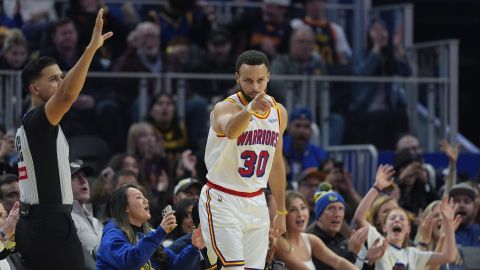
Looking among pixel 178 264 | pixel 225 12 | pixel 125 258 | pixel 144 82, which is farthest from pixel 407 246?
pixel 225 12

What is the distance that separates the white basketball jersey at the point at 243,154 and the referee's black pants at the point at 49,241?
1.43 m

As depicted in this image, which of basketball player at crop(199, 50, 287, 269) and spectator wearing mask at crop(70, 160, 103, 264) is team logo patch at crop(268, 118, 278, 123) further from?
spectator wearing mask at crop(70, 160, 103, 264)

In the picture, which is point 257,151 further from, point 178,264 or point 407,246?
point 407,246

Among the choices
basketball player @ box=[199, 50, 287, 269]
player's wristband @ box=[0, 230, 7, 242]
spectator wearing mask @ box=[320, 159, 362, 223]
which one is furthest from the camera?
spectator wearing mask @ box=[320, 159, 362, 223]

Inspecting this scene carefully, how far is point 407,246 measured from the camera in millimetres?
11898

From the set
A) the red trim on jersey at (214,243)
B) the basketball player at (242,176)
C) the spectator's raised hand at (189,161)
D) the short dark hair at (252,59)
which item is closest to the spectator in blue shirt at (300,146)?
the spectator's raised hand at (189,161)

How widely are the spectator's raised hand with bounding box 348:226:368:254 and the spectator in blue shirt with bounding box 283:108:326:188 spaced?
11.4 feet

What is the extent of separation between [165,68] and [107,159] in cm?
240

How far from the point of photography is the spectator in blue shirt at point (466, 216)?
13031mm

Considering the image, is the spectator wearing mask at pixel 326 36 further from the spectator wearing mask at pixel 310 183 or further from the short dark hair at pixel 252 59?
the short dark hair at pixel 252 59

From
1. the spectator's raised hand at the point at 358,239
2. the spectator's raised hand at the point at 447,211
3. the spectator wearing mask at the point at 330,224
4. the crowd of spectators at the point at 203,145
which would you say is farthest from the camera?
the spectator wearing mask at the point at 330,224

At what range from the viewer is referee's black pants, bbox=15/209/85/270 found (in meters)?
8.12

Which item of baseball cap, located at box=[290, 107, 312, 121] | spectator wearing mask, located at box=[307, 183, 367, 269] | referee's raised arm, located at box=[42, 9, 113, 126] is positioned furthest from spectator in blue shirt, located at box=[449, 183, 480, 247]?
referee's raised arm, located at box=[42, 9, 113, 126]

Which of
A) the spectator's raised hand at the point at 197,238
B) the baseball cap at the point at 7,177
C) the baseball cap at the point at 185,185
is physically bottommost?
the spectator's raised hand at the point at 197,238
